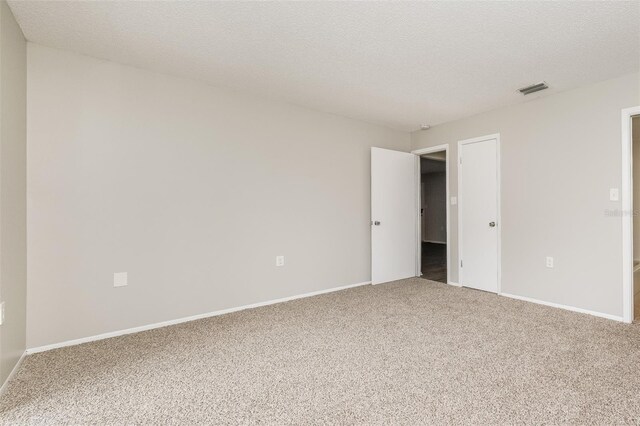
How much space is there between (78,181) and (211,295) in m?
1.48

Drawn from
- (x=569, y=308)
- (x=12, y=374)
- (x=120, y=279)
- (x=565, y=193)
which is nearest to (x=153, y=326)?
(x=120, y=279)

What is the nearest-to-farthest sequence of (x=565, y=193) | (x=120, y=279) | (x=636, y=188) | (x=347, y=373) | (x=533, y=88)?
(x=347, y=373)
(x=120, y=279)
(x=533, y=88)
(x=565, y=193)
(x=636, y=188)

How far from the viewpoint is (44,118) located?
7.47 feet

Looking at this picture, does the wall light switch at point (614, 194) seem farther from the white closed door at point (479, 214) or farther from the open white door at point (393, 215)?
the open white door at point (393, 215)

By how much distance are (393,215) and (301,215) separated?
58.9 inches

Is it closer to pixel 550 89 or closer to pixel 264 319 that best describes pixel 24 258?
pixel 264 319

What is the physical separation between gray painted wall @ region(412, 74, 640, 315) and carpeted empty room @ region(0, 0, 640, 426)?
0.02m


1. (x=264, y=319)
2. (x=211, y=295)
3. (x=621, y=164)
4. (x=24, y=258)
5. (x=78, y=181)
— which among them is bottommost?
(x=264, y=319)

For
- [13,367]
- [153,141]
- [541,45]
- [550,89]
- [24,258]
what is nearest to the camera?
[13,367]

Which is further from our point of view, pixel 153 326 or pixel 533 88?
pixel 533 88

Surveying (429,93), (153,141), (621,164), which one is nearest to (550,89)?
(621,164)

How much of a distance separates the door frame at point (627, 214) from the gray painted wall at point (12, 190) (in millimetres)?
4700

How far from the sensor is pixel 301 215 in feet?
11.9

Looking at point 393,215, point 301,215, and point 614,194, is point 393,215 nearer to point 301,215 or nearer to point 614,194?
point 301,215
